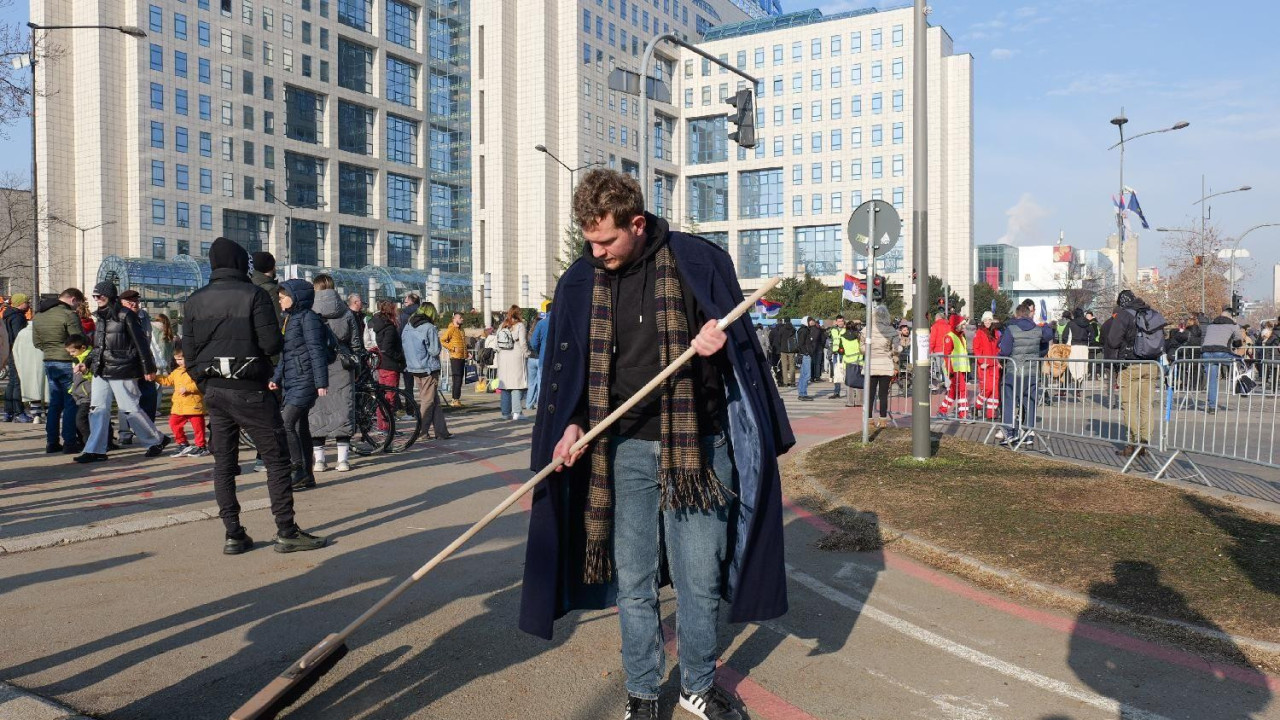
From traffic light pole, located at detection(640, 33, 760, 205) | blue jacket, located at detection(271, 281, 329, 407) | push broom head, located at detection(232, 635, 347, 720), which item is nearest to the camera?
push broom head, located at detection(232, 635, 347, 720)

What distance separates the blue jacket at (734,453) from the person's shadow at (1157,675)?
1.48 m

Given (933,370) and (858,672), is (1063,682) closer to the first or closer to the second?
(858,672)

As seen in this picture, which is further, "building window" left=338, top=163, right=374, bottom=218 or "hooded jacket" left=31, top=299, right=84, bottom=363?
"building window" left=338, top=163, right=374, bottom=218

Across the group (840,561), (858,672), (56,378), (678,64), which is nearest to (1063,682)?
(858,672)

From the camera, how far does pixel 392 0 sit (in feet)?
226

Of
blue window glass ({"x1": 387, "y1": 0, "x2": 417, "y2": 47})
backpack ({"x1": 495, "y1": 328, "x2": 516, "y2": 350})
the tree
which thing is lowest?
backpack ({"x1": 495, "y1": 328, "x2": 516, "y2": 350})

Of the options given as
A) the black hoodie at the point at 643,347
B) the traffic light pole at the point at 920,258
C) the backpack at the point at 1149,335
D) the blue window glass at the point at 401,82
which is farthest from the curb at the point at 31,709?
the blue window glass at the point at 401,82

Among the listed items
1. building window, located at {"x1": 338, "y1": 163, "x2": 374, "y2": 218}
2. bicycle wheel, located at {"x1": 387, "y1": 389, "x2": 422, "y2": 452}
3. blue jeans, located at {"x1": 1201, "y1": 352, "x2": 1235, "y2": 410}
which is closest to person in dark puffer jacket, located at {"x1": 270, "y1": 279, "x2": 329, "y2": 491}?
bicycle wheel, located at {"x1": 387, "y1": 389, "x2": 422, "y2": 452}

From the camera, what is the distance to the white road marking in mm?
3721

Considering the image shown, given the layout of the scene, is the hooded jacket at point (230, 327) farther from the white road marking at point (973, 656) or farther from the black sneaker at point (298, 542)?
the white road marking at point (973, 656)

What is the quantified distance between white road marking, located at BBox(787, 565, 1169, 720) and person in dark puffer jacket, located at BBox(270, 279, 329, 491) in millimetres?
4804

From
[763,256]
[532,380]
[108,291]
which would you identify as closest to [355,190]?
[763,256]

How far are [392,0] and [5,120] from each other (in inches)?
2273

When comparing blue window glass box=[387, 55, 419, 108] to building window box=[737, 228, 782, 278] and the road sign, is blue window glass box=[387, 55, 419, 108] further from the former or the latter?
the road sign
